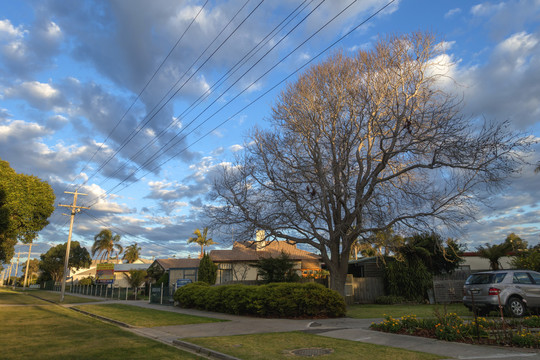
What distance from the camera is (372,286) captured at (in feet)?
85.5

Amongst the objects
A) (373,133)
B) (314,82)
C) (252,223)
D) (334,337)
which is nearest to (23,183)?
(252,223)

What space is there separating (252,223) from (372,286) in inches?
447

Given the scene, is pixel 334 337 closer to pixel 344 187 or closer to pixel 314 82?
pixel 344 187

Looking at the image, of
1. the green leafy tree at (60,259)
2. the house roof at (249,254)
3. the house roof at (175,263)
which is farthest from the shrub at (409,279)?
the green leafy tree at (60,259)

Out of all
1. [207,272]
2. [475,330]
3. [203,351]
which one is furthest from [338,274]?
[207,272]

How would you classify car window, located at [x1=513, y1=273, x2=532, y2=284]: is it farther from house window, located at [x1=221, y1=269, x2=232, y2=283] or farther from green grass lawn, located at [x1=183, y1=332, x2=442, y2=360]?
house window, located at [x1=221, y1=269, x2=232, y2=283]

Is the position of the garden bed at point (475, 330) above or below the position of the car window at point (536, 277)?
below

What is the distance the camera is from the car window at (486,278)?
1290cm

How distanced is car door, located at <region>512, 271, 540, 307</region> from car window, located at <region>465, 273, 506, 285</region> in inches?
16.5

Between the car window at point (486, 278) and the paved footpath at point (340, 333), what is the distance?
4.26 meters

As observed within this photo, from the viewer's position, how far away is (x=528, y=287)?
41.5ft

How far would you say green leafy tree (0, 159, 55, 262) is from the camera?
94.3 ft

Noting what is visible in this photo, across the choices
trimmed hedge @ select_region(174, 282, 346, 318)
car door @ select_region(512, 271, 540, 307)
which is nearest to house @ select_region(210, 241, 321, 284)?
trimmed hedge @ select_region(174, 282, 346, 318)

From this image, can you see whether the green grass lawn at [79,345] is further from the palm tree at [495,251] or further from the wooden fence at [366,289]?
the palm tree at [495,251]
